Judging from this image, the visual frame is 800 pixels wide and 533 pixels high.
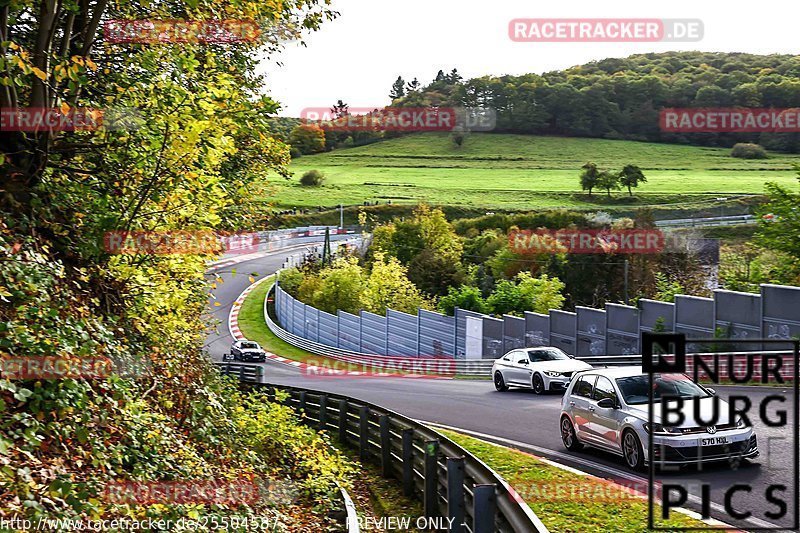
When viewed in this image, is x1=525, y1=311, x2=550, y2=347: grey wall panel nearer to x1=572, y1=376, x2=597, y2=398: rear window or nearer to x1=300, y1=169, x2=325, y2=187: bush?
x1=572, y1=376, x2=597, y2=398: rear window

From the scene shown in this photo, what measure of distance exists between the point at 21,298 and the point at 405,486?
7545 mm

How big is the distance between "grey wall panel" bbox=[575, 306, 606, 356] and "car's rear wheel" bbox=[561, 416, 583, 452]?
20992 mm

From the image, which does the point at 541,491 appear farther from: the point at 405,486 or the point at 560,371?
the point at 560,371

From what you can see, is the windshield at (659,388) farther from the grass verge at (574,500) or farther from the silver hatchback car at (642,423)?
the grass verge at (574,500)

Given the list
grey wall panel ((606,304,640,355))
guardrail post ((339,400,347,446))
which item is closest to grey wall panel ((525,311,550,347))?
grey wall panel ((606,304,640,355))

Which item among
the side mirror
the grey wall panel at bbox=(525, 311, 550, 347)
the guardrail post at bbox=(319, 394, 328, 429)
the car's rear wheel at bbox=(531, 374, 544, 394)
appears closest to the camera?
the side mirror

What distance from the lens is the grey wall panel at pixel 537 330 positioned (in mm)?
39281

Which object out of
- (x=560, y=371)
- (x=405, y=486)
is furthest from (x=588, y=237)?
(x=405, y=486)

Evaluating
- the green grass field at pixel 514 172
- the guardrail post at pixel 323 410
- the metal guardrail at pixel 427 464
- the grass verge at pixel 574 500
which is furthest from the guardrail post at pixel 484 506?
the green grass field at pixel 514 172

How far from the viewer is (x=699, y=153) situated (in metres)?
121

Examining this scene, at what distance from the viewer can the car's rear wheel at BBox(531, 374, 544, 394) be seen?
2422cm

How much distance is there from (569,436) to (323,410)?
770cm

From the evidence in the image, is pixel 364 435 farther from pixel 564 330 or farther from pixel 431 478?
pixel 564 330

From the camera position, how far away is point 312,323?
204ft
